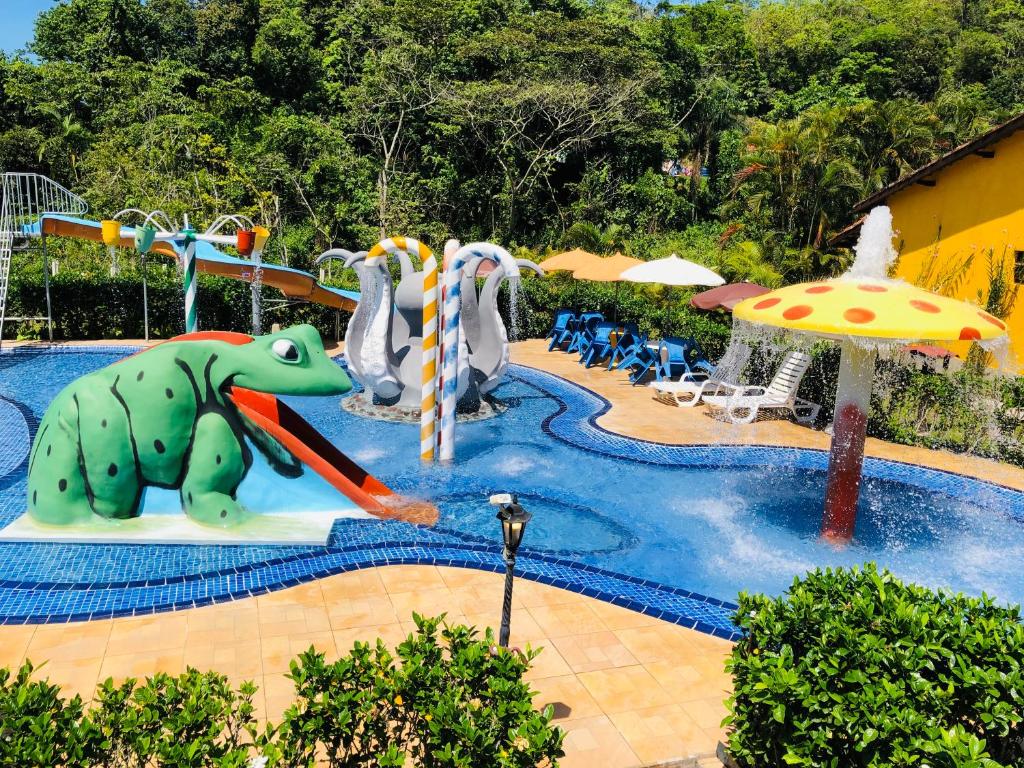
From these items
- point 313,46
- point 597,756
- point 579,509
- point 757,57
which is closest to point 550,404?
point 579,509

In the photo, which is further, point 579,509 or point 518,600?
point 579,509

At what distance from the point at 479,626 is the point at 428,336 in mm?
5018

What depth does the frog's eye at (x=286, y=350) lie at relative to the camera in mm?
7512

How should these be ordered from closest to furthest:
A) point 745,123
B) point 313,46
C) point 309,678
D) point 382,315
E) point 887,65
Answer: point 309,678, point 382,315, point 313,46, point 745,123, point 887,65

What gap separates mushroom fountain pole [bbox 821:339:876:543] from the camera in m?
7.96

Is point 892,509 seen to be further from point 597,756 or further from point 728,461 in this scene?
point 597,756

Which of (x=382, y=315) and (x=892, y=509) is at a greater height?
(x=382, y=315)

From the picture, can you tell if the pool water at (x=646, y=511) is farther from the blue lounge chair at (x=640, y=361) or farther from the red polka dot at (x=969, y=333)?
the blue lounge chair at (x=640, y=361)

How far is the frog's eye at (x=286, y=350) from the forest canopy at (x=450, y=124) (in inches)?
837

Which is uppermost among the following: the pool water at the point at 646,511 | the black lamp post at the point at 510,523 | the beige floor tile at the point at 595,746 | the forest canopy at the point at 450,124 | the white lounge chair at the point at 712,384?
the forest canopy at the point at 450,124

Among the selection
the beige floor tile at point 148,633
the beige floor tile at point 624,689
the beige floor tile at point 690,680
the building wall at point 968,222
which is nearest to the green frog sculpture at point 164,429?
the beige floor tile at point 148,633

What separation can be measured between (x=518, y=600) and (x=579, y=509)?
3022mm

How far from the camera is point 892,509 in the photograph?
9562mm

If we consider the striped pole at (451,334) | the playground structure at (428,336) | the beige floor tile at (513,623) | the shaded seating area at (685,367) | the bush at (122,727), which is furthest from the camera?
the shaded seating area at (685,367)
